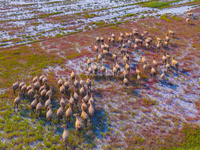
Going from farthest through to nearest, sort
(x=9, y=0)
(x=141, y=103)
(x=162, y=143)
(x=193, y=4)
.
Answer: (x=9, y=0) → (x=193, y=4) → (x=141, y=103) → (x=162, y=143)

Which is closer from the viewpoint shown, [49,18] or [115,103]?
[115,103]

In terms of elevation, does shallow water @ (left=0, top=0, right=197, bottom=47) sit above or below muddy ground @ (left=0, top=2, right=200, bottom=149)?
above

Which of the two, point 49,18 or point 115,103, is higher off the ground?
point 49,18

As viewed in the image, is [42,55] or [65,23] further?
[65,23]

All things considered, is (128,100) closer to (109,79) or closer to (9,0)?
(109,79)

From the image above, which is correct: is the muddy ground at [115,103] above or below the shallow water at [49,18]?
below

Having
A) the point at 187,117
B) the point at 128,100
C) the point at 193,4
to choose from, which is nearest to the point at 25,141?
the point at 128,100

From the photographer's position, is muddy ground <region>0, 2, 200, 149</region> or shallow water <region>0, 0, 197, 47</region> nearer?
muddy ground <region>0, 2, 200, 149</region>

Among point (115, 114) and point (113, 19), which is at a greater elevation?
point (113, 19)

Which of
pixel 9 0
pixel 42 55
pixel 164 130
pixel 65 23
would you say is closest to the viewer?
pixel 164 130

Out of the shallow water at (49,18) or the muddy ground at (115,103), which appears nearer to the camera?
the muddy ground at (115,103)

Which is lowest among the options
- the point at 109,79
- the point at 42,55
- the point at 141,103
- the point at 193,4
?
the point at 141,103
